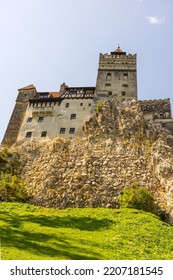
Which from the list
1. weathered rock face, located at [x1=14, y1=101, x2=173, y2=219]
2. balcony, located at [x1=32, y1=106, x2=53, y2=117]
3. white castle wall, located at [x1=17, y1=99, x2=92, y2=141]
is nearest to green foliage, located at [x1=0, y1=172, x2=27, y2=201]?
weathered rock face, located at [x1=14, y1=101, x2=173, y2=219]

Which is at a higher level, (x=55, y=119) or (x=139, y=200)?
(x=55, y=119)

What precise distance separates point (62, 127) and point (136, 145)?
12.3 m

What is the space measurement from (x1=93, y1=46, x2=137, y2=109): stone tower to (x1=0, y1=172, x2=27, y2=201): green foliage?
61.1 feet

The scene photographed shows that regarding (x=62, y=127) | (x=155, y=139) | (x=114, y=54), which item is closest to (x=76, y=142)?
(x=62, y=127)

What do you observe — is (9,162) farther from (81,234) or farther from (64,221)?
(81,234)

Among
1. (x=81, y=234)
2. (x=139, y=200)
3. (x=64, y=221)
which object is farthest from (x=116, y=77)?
(x=81, y=234)

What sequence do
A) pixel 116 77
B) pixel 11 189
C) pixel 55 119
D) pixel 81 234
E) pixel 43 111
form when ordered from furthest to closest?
pixel 116 77
pixel 43 111
pixel 55 119
pixel 11 189
pixel 81 234

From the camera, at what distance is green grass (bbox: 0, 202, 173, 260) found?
50.2 feet

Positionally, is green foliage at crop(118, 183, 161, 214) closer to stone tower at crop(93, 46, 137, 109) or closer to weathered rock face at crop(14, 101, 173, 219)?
weathered rock face at crop(14, 101, 173, 219)

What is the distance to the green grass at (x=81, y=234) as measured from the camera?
15298mm

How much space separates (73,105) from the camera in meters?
46.9

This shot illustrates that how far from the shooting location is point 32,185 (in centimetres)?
3544

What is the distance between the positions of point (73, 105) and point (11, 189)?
61.4ft

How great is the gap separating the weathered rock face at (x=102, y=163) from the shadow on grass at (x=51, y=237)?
6710mm
